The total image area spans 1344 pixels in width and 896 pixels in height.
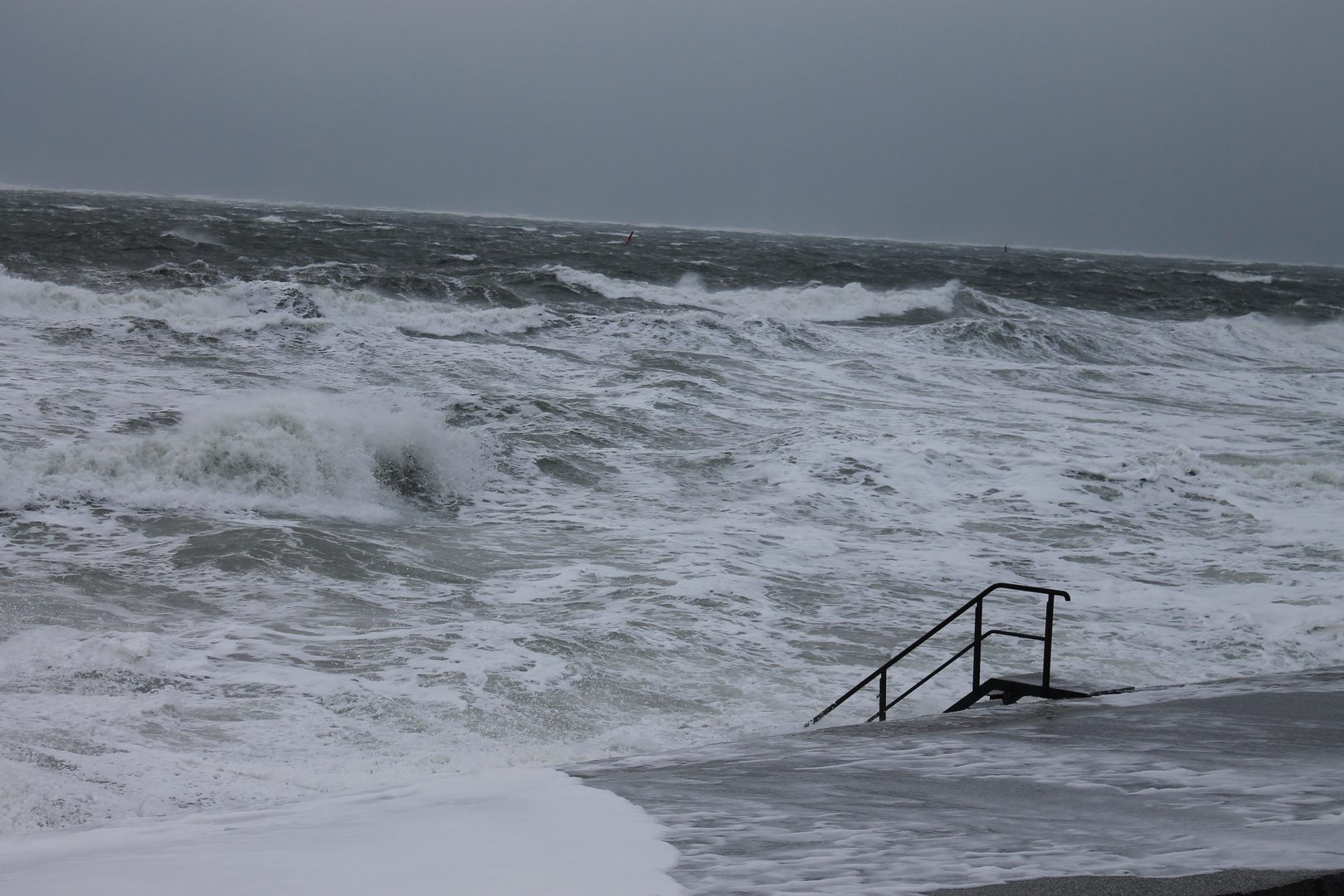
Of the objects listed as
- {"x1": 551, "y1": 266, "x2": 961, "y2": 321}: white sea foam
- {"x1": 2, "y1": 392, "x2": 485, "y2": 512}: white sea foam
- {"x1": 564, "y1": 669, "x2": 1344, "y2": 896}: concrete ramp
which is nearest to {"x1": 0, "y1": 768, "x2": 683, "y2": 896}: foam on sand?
{"x1": 564, "y1": 669, "x2": 1344, "y2": 896}: concrete ramp

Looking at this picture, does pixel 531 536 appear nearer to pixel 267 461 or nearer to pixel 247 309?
pixel 267 461

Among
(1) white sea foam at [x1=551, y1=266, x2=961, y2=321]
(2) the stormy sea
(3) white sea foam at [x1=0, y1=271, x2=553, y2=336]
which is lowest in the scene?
(2) the stormy sea

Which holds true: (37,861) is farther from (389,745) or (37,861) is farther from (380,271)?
(380,271)

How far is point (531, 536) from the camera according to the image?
Result: 12297 millimetres

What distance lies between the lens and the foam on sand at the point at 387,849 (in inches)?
142

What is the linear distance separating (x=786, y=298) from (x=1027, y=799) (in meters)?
35.2

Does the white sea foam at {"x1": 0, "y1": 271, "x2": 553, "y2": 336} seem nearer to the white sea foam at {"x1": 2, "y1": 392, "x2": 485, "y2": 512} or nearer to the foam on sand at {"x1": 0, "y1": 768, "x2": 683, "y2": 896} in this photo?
the white sea foam at {"x1": 2, "y1": 392, "x2": 485, "y2": 512}

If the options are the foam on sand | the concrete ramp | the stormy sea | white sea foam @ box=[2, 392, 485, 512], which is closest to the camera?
the concrete ramp

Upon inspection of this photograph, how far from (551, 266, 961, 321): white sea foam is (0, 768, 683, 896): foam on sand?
29.1 meters

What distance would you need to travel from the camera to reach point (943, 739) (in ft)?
18.6

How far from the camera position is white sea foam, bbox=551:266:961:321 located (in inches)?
1411

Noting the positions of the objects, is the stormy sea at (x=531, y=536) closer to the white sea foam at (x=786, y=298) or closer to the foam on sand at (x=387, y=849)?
the foam on sand at (x=387, y=849)

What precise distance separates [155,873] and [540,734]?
3355 millimetres

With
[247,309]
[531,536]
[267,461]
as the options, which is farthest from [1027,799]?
[247,309]
